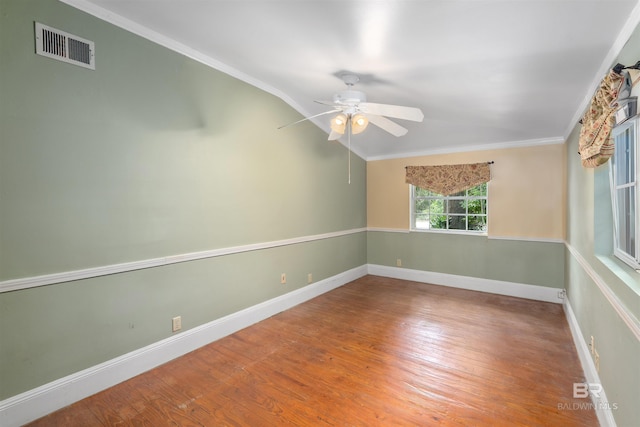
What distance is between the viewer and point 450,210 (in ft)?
16.3

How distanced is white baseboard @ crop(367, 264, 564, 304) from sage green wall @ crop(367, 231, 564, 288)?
0.06 meters

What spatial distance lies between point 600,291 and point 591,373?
68 centimetres

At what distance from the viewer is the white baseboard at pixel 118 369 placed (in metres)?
1.87

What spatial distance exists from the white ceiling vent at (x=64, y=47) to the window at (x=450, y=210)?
4.59m

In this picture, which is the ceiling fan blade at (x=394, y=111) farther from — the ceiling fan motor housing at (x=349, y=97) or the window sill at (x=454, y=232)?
the window sill at (x=454, y=232)

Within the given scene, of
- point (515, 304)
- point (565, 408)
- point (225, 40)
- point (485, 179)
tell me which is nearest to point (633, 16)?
point (565, 408)

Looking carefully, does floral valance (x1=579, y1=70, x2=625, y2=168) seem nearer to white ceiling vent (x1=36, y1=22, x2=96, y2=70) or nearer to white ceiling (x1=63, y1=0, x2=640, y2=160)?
white ceiling (x1=63, y1=0, x2=640, y2=160)

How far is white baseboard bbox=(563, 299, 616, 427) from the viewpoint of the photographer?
1763mm

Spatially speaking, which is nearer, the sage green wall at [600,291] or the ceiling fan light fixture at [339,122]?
the sage green wall at [600,291]

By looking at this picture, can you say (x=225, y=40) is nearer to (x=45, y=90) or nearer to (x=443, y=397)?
(x=45, y=90)


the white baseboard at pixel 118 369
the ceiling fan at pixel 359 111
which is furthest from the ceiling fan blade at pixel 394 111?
the white baseboard at pixel 118 369

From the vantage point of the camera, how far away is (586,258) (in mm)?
2521

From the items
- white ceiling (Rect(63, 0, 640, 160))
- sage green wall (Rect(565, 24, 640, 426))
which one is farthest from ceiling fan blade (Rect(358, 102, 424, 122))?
sage green wall (Rect(565, 24, 640, 426))

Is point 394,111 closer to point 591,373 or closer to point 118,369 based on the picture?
point 591,373
